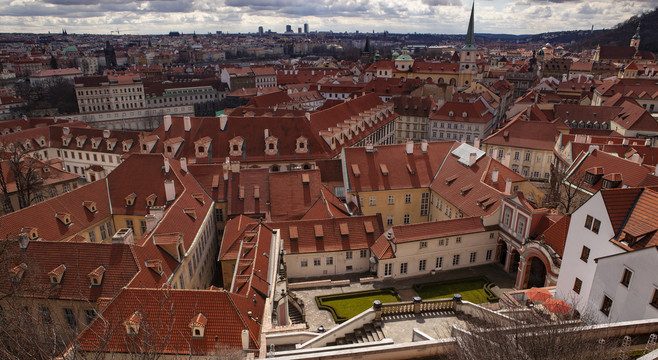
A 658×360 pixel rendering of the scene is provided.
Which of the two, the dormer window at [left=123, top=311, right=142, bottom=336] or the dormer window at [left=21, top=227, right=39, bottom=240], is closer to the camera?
the dormer window at [left=123, top=311, right=142, bottom=336]

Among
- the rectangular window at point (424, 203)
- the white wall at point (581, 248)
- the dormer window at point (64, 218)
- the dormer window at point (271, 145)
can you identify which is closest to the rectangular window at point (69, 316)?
the dormer window at point (64, 218)

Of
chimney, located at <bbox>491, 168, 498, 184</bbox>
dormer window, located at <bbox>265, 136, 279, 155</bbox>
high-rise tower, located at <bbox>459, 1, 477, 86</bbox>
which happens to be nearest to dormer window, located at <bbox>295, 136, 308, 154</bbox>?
dormer window, located at <bbox>265, 136, 279, 155</bbox>

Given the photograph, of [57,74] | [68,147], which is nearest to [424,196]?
[68,147]

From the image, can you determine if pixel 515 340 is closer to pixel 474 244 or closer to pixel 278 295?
pixel 278 295

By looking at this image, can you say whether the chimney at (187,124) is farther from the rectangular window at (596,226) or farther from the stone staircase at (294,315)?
the rectangular window at (596,226)

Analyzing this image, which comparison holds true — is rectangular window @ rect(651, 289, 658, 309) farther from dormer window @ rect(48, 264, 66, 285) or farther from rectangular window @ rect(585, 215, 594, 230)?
dormer window @ rect(48, 264, 66, 285)
